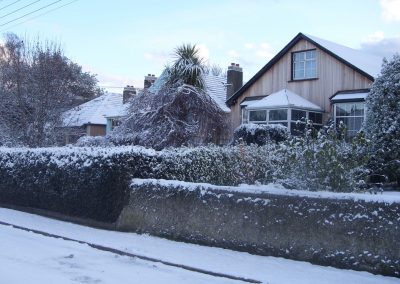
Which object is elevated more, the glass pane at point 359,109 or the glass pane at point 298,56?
the glass pane at point 298,56

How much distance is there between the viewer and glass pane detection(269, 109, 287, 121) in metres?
26.3

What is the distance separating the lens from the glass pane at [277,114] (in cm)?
2631

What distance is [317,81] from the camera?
27.3 metres

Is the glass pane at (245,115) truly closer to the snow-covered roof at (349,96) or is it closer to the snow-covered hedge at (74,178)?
the snow-covered roof at (349,96)

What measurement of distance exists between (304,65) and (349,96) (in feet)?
11.9

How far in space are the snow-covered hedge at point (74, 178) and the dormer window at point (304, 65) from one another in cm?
1557

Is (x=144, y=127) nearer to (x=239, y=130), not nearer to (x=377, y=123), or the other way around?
(x=239, y=130)

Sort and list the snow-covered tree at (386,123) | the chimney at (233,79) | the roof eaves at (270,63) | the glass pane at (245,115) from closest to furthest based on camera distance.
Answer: the snow-covered tree at (386,123)
the roof eaves at (270,63)
the glass pane at (245,115)
the chimney at (233,79)

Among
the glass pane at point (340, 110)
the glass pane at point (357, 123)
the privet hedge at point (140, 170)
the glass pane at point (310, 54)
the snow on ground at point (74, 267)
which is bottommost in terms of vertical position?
the snow on ground at point (74, 267)

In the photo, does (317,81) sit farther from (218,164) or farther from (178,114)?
(218,164)

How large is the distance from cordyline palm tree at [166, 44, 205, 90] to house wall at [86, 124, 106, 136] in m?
23.2

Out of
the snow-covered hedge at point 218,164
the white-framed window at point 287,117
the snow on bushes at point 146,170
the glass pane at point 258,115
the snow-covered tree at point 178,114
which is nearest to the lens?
the snow on bushes at point 146,170

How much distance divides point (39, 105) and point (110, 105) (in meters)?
22.3

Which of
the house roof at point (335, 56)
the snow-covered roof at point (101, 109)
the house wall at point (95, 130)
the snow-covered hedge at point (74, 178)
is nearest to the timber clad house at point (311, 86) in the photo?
the house roof at point (335, 56)
